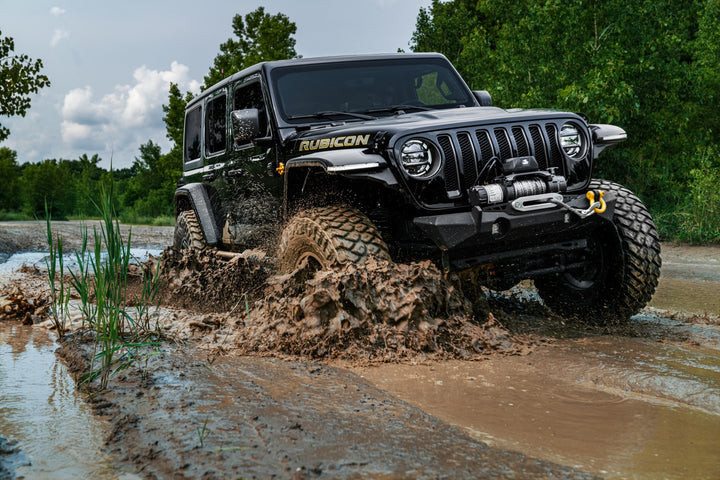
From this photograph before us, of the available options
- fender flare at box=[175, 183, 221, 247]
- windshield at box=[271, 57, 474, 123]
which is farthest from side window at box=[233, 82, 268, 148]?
fender flare at box=[175, 183, 221, 247]

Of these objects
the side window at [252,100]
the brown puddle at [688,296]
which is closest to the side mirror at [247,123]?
the side window at [252,100]

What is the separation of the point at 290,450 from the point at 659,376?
218 cm

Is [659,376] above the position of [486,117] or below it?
below

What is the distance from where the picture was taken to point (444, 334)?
4277 millimetres

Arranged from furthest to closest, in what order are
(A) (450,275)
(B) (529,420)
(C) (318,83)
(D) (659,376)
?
(C) (318,83) < (A) (450,275) < (D) (659,376) < (B) (529,420)

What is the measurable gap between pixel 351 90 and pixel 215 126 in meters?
1.92

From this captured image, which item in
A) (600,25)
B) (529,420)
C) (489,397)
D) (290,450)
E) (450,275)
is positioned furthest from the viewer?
(600,25)

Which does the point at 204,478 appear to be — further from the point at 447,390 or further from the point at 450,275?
the point at 450,275

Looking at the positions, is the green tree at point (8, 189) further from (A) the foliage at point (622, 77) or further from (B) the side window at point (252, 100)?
(B) the side window at point (252, 100)

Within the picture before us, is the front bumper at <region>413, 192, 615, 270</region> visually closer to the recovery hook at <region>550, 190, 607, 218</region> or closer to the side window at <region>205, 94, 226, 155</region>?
the recovery hook at <region>550, 190, 607, 218</region>

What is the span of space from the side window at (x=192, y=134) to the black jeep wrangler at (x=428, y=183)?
120 cm

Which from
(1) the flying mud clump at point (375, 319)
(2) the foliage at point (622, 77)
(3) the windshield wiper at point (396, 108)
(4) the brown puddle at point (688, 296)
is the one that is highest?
(2) the foliage at point (622, 77)

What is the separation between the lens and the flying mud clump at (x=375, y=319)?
4141 millimetres

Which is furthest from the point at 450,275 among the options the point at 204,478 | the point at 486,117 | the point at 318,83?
the point at 204,478
